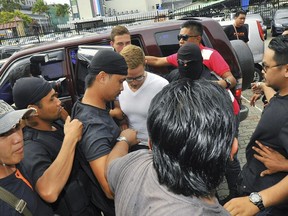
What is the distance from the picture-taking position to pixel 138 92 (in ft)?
8.54

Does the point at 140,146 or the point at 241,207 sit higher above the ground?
the point at 241,207

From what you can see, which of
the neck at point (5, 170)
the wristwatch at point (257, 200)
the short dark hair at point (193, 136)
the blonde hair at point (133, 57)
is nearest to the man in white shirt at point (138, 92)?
the blonde hair at point (133, 57)

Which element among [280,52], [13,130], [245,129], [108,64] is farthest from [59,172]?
[245,129]

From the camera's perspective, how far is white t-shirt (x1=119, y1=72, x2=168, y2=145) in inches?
101

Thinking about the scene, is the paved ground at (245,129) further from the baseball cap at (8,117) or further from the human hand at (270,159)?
the baseball cap at (8,117)

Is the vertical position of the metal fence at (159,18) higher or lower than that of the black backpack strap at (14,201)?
lower

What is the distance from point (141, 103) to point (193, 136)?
165cm

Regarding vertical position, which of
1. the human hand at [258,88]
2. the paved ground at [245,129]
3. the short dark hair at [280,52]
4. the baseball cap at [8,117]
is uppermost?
the short dark hair at [280,52]

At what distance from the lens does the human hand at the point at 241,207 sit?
55.8 inches

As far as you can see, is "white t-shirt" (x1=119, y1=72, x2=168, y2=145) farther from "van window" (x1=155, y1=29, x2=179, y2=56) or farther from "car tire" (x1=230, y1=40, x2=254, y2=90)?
"car tire" (x1=230, y1=40, x2=254, y2=90)

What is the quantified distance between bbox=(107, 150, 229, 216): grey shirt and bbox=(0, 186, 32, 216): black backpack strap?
47 centimetres

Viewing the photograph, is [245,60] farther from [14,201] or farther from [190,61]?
[14,201]

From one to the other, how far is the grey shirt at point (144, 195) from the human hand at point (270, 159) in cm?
102

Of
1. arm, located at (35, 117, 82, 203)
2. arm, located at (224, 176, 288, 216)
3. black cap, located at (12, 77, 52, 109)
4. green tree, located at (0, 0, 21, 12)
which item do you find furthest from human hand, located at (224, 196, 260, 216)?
green tree, located at (0, 0, 21, 12)
